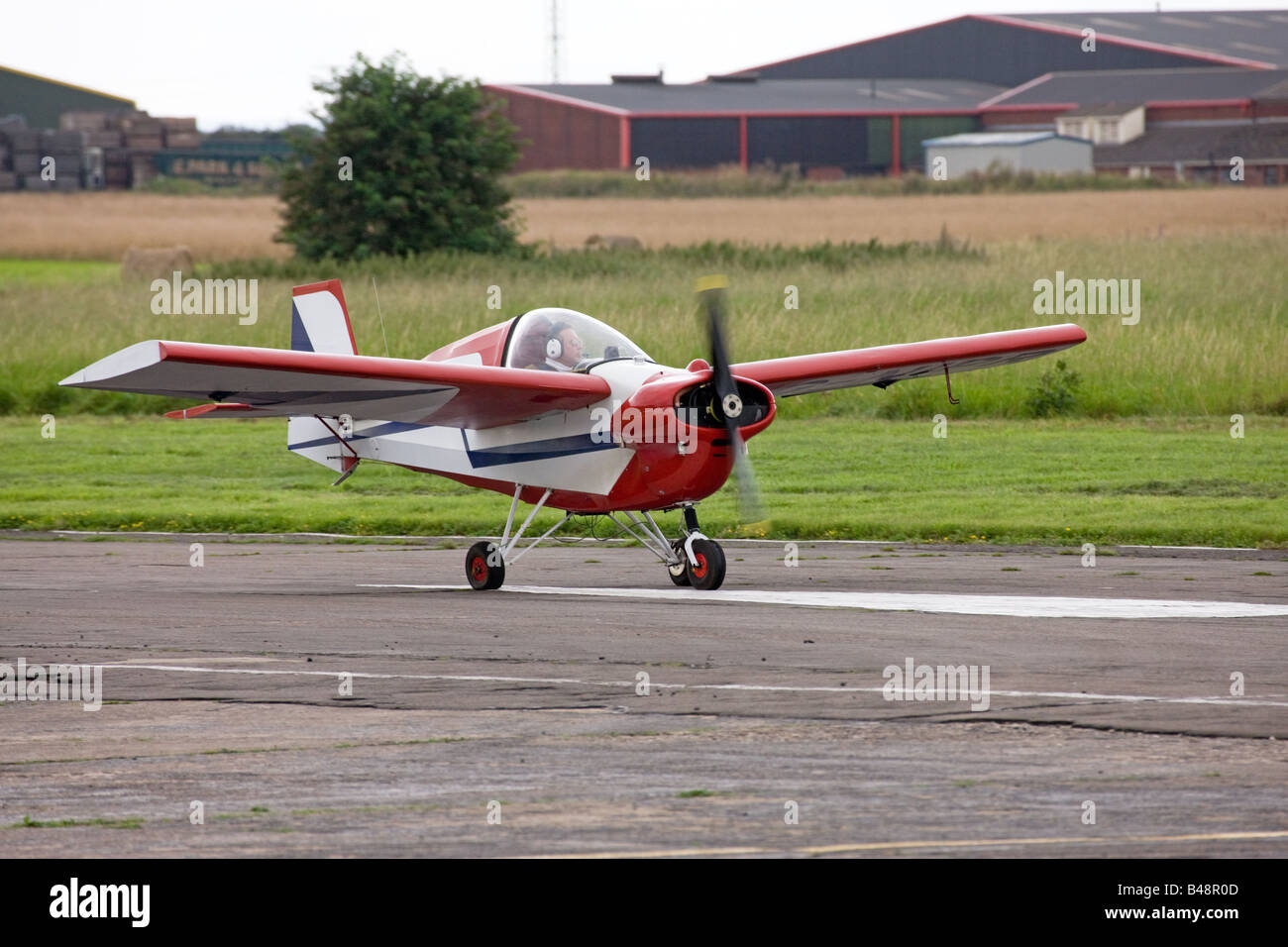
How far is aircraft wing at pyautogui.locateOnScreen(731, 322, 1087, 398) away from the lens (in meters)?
14.6

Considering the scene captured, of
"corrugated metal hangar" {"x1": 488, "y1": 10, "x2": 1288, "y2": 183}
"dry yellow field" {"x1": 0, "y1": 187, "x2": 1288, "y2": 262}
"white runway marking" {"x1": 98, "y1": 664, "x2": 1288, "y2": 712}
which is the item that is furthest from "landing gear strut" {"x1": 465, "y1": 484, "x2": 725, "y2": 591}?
"corrugated metal hangar" {"x1": 488, "y1": 10, "x2": 1288, "y2": 183}

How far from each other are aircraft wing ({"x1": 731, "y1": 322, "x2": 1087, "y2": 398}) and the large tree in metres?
32.7

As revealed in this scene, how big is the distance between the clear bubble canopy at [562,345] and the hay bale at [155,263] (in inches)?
1334

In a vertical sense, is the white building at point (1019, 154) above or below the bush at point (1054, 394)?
above

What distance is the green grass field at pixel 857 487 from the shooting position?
1745 centimetres

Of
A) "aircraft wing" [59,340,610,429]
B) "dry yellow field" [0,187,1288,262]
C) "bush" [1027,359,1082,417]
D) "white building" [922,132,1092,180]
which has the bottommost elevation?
"bush" [1027,359,1082,417]

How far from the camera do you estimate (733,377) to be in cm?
1230

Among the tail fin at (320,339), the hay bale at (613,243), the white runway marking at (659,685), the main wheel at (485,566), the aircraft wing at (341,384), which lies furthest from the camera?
the hay bale at (613,243)

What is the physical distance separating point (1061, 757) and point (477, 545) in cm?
750

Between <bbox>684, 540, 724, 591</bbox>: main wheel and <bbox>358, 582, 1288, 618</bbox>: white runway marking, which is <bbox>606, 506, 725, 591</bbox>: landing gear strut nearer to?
<bbox>684, 540, 724, 591</bbox>: main wheel

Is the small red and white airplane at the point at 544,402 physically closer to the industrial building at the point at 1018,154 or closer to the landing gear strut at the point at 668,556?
the landing gear strut at the point at 668,556

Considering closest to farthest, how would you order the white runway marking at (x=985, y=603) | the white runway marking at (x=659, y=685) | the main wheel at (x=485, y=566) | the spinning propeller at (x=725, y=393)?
the white runway marking at (x=659, y=685) → the white runway marking at (x=985, y=603) → the spinning propeller at (x=725, y=393) → the main wheel at (x=485, y=566)

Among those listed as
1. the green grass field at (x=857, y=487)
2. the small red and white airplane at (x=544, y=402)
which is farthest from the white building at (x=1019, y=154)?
the small red and white airplane at (x=544, y=402)
